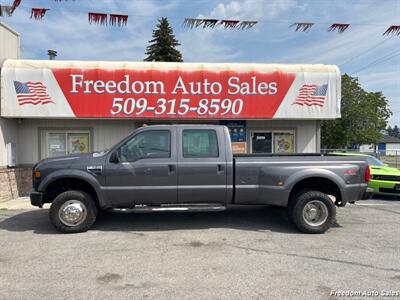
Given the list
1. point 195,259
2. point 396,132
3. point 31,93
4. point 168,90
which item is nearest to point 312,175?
point 195,259

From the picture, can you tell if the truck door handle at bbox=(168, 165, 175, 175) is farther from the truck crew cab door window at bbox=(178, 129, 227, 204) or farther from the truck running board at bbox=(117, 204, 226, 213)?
the truck running board at bbox=(117, 204, 226, 213)

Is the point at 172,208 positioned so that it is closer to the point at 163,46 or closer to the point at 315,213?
the point at 315,213

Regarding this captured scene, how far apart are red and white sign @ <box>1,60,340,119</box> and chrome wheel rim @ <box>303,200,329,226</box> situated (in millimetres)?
4924

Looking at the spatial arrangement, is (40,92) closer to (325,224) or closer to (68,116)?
(68,116)

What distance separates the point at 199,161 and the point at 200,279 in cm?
248

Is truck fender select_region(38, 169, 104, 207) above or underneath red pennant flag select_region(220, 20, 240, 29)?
underneath

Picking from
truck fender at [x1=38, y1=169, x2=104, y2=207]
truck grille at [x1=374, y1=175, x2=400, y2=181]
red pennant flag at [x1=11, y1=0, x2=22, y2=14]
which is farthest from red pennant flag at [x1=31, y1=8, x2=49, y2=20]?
truck grille at [x1=374, y1=175, x2=400, y2=181]

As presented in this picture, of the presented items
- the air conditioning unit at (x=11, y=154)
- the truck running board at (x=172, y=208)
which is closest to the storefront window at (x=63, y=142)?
the air conditioning unit at (x=11, y=154)

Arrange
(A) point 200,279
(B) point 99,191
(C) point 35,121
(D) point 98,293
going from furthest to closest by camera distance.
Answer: (C) point 35,121 < (B) point 99,191 < (A) point 200,279 < (D) point 98,293

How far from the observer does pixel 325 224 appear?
592 cm

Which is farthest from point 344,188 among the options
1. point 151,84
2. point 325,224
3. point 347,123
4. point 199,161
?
point 347,123

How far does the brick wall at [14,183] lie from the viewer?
908 centimetres

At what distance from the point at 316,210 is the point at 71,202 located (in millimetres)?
4712

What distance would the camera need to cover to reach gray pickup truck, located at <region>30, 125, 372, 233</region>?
5.81 m
